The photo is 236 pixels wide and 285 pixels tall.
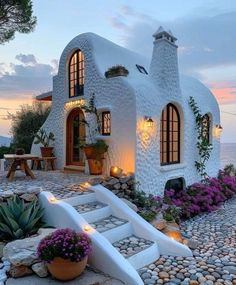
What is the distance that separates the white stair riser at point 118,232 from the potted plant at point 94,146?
11.6 ft

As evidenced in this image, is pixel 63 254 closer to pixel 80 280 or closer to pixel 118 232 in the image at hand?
pixel 80 280

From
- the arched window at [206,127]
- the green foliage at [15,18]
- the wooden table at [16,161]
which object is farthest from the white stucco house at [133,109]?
the wooden table at [16,161]

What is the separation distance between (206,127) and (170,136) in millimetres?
3220

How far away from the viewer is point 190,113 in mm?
11805

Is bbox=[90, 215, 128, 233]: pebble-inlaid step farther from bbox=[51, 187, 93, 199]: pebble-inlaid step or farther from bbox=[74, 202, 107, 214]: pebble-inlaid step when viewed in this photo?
bbox=[51, 187, 93, 199]: pebble-inlaid step

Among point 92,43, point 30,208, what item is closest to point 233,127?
point 92,43

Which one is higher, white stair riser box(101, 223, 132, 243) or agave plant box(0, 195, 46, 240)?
agave plant box(0, 195, 46, 240)

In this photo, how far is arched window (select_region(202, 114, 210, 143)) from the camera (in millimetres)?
12773

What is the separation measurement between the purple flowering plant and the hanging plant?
8932mm

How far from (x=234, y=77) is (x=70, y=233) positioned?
14600 mm

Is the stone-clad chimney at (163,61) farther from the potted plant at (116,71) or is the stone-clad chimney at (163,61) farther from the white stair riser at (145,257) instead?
the white stair riser at (145,257)

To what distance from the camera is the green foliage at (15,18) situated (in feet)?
34.0

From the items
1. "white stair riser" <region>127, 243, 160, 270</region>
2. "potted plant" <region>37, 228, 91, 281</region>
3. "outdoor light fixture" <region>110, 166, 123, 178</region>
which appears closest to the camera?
"potted plant" <region>37, 228, 91, 281</region>

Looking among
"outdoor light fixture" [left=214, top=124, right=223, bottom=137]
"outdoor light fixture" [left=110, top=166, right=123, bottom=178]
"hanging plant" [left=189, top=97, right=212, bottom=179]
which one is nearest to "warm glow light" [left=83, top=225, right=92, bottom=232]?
"outdoor light fixture" [left=110, top=166, right=123, bottom=178]
